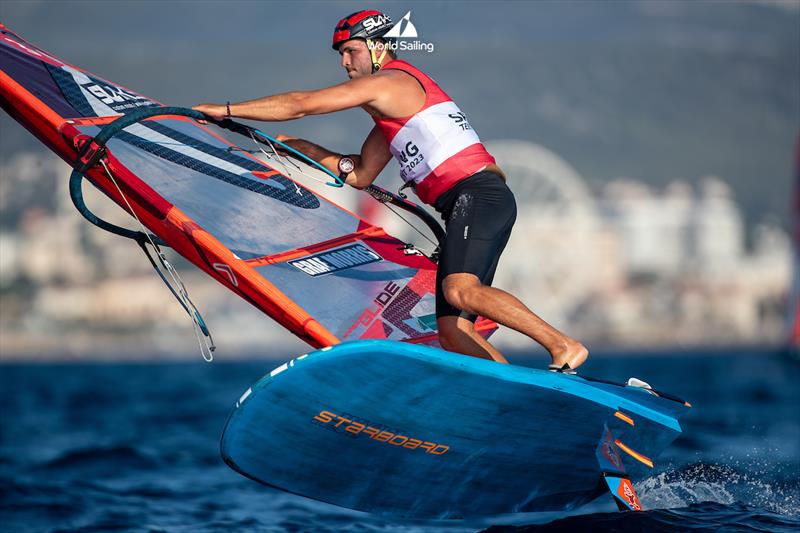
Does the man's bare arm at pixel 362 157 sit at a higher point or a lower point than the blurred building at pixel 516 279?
lower

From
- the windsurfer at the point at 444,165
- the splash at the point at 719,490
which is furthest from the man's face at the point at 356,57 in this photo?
the splash at the point at 719,490

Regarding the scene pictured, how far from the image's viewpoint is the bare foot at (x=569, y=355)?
5.46 m

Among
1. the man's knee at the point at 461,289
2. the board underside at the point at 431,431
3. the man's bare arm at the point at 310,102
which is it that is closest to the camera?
the board underside at the point at 431,431

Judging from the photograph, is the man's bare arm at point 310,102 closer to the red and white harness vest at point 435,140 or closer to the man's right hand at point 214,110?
the man's right hand at point 214,110

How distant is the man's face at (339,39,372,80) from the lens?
582 centimetres

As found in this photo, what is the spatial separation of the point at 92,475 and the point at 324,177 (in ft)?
13.4

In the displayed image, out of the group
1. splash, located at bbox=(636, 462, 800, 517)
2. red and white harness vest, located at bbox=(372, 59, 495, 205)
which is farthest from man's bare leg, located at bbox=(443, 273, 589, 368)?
splash, located at bbox=(636, 462, 800, 517)

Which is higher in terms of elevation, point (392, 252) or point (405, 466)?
point (392, 252)

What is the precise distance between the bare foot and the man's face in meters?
1.69

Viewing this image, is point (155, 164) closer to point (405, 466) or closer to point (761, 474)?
point (405, 466)

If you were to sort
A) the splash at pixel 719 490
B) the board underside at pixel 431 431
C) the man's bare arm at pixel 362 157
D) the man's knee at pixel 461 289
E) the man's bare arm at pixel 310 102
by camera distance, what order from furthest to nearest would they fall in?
the splash at pixel 719 490, the man's bare arm at pixel 362 157, the man's knee at pixel 461 289, the man's bare arm at pixel 310 102, the board underside at pixel 431 431

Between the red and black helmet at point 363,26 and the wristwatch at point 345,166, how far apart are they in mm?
903

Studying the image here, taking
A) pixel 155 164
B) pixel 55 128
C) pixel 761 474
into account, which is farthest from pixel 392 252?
pixel 761 474

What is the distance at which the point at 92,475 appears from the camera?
9.51 m
